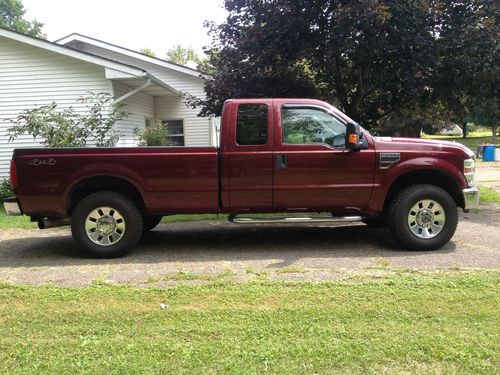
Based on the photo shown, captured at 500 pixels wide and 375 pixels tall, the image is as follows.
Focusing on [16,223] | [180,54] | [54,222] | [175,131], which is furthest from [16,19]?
[54,222]

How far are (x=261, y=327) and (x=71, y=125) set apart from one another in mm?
8847

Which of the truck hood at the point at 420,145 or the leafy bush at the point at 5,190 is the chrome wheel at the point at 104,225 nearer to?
the truck hood at the point at 420,145

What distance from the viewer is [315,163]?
5965 millimetres

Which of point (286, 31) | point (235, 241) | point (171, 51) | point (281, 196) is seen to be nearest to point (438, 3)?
point (286, 31)

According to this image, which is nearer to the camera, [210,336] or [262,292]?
[210,336]

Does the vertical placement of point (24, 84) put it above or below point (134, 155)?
above

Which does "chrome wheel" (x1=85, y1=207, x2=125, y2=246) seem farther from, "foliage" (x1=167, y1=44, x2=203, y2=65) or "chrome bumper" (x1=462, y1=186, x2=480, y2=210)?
"foliage" (x1=167, y1=44, x2=203, y2=65)

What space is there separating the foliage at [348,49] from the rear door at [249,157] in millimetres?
3187

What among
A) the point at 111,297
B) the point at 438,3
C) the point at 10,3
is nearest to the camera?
the point at 111,297

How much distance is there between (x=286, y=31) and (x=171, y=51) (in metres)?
60.5

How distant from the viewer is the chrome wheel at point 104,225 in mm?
5965

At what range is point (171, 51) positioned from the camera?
66.1 meters

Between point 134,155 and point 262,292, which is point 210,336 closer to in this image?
point 262,292

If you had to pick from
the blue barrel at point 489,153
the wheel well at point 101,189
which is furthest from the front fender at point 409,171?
the blue barrel at point 489,153
